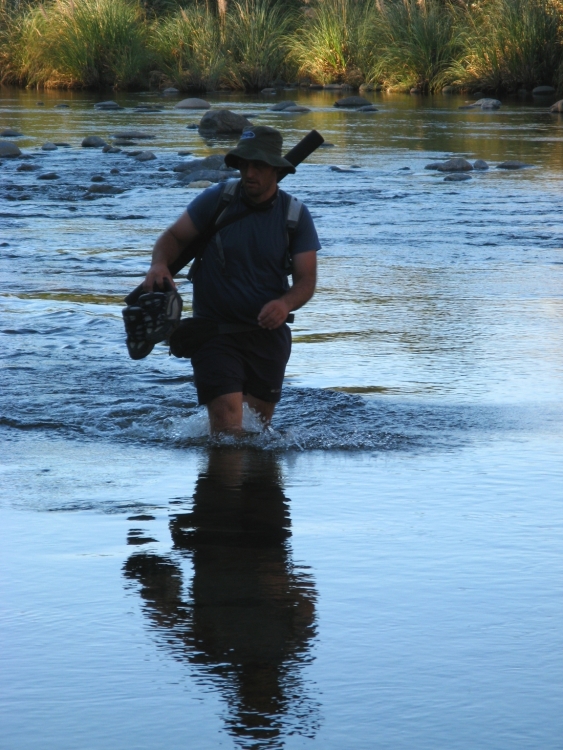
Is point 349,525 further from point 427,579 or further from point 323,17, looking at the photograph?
point 323,17

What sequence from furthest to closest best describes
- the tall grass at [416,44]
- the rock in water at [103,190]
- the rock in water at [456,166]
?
1. the tall grass at [416,44]
2. the rock in water at [456,166]
3. the rock in water at [103,190]

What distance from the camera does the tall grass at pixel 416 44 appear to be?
97.6 feet

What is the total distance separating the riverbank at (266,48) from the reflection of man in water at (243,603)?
25.3m

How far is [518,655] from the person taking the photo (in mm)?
3303

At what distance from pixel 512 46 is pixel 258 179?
78.5ft

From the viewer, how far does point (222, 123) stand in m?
20.7

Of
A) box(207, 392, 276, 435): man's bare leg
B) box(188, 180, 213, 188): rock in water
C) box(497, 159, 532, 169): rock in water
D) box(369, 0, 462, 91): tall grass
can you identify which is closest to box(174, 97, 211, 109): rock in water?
box(369, 0, 462, 91): tall grass

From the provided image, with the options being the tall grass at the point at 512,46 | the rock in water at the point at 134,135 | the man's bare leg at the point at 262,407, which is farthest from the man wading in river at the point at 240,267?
the tall grass at the point at 512,46

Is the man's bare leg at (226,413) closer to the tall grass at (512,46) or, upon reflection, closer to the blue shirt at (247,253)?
the blue shirt at (247,253)

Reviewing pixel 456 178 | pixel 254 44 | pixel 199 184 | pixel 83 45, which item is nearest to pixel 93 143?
pixel 199 184

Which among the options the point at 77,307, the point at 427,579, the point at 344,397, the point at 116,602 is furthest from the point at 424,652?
the point at 77,307

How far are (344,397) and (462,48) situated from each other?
991 inches

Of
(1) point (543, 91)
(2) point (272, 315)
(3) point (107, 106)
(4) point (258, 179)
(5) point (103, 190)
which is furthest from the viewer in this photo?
(1) point (543, 91)

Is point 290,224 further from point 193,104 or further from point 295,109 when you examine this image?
point 193,104
